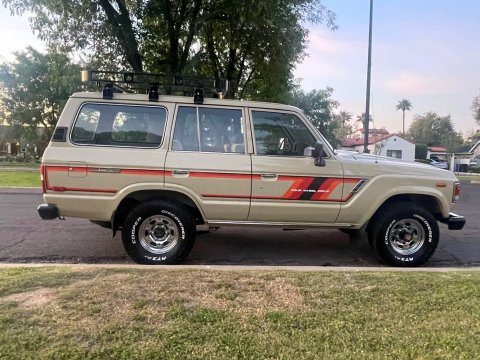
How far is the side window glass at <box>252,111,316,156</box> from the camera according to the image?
18.5ft

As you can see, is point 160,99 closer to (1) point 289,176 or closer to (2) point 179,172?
(2) point 179,172

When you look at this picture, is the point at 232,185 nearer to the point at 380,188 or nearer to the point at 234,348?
the point at 380,188

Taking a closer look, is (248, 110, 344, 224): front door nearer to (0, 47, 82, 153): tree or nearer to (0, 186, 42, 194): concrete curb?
(0, 186, 42, 194): concrete curb

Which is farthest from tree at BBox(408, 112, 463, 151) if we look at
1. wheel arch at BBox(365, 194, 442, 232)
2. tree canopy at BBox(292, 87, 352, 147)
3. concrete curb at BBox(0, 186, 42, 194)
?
wheel arch at BBox(365, 194, 442, 232)

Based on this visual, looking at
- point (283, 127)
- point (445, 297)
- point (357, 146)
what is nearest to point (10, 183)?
point (283, 127)

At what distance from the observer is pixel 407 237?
5.78 m

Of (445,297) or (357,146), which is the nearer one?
(445,297)

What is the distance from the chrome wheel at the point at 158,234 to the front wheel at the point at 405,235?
8.64ft

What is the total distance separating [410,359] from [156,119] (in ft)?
13.0

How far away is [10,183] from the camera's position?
51.7 feet

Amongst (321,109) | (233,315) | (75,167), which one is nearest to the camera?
(233,315)

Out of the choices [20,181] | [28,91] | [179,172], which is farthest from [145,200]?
[28,91]

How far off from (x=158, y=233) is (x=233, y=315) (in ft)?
7.40

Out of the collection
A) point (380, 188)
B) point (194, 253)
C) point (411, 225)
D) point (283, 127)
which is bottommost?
point (194, 253)
